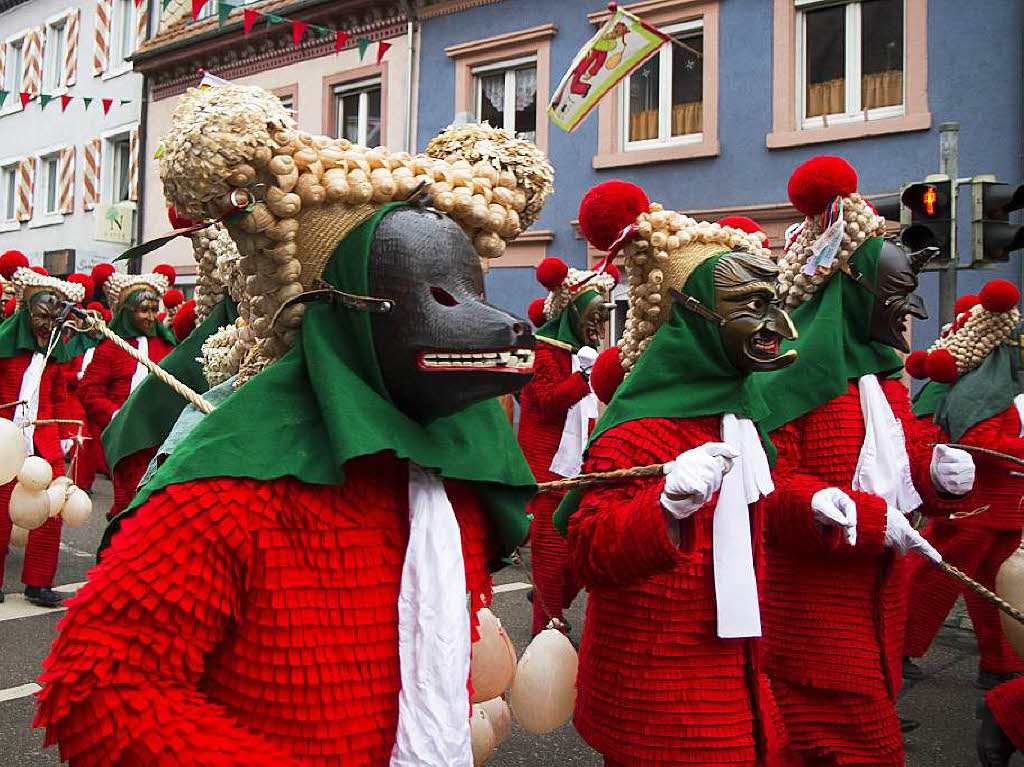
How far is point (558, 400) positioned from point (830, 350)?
3465 millimetres

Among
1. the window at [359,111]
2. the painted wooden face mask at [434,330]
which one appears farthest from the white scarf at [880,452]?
the window at [359,111]

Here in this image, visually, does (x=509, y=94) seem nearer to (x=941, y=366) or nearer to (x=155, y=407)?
(x=941, y=366)

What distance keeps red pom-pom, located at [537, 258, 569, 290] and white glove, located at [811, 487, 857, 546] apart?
473 cm

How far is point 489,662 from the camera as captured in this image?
2.21m

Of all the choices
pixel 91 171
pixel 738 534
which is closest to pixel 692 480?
pixel 738 534

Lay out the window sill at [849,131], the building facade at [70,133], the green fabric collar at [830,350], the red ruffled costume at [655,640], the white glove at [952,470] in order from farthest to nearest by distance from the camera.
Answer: the building facade at [70,133] → the window sill at [849,131] → the white glove at [952,470] → the green fabric collar at [830,350] → the red ruffled costume at [655,640]

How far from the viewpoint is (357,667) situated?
68.8 inches

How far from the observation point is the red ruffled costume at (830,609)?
10.3 ft

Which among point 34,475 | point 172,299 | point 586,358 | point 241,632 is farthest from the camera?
point 172,299

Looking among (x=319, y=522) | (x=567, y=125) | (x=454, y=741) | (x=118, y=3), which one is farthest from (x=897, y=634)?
(x=118, y=3)

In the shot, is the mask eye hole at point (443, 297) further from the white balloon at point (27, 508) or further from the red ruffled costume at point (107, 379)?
the red ruffled costume at point (107, 379)

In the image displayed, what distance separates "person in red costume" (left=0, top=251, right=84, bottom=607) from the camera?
6.50 m

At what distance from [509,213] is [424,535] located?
700mm

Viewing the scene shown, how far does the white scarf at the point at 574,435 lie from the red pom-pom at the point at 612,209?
12.5ft
